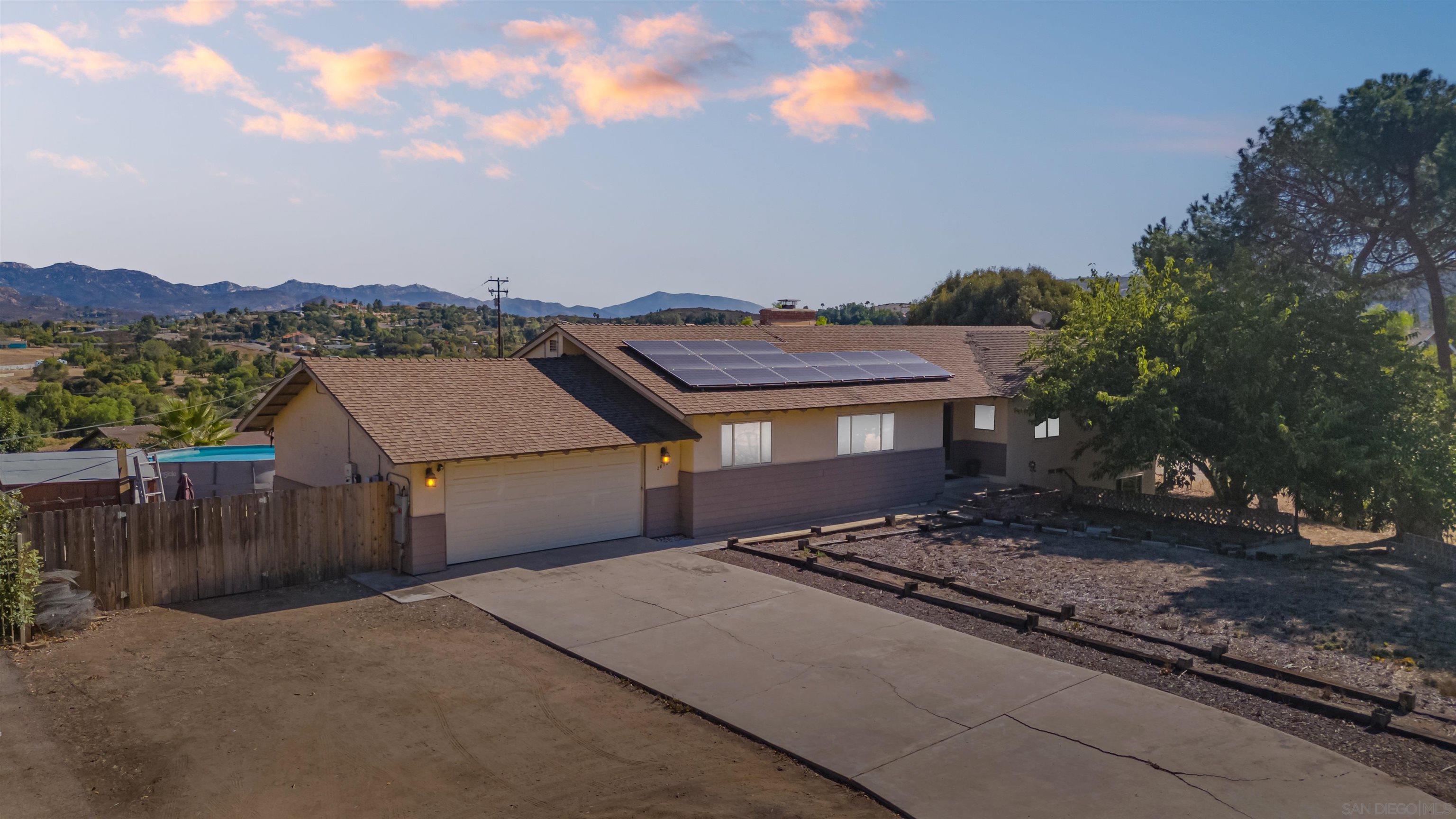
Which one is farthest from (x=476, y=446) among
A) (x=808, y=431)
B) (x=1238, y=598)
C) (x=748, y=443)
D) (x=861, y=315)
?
(x=861, y=315)

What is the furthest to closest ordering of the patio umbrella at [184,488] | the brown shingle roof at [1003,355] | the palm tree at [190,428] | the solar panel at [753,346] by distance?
the palm tree at [190,428] < the brown shingle roof at [1003,355] < the solar panel at [753,346] < the patio umbrella at [184,488]

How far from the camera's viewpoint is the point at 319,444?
19.4 m

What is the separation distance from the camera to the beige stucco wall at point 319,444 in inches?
694

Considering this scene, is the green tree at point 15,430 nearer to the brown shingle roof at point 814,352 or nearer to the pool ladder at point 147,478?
the pool ladder at point 147,478

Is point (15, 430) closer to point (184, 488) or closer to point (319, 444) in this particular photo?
point (184, 488)

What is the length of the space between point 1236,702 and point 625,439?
12.1 meters

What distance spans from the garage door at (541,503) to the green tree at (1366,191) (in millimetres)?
18945

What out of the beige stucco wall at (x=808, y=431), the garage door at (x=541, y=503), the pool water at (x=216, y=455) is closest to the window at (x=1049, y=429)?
the beige stucco wall at (x=808, y=431)

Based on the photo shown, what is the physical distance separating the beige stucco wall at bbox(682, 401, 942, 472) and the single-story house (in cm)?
4

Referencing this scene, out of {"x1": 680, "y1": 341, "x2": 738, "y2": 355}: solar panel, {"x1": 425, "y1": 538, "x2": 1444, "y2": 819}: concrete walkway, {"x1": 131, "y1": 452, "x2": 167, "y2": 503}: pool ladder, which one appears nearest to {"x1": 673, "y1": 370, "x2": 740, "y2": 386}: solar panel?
{"x1": 680, "y1": 341, "x2": 738, "y2": 355}: solar panel

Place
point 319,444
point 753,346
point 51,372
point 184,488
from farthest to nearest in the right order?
point 51,372
point 753,346
point 184,488
point 319,444

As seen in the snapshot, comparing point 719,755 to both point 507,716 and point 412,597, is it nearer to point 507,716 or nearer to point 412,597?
point 507,716

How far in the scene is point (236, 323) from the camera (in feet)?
449

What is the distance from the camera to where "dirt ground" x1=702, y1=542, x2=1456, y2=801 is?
896cm
